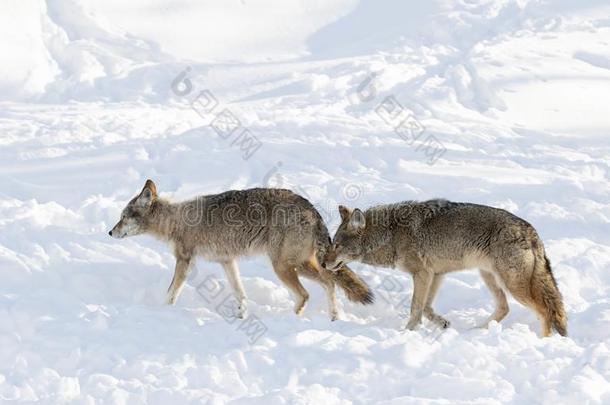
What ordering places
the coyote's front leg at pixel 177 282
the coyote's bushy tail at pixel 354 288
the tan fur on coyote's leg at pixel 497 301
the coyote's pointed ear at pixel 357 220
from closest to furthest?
the tan fur on coyote's leg at pixel 497 301 → the coyote's bushy tail at pixel 354 288 → the coyote's pointed ear at pixel 357 220 → the coyote's front leg at pixel 177 282

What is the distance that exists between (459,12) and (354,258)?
71.3 ft

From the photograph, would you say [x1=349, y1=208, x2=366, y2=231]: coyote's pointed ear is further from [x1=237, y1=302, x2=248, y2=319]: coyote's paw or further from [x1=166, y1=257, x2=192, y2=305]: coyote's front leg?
[x1=166, y1=257, x2=192, y2=305]: coyote's front leg

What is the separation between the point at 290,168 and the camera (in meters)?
16.3

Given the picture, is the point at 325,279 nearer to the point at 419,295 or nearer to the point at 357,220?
the point at 357,220

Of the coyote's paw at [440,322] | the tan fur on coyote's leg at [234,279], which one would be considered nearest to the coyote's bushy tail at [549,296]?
the coyote's paw at [440,322]

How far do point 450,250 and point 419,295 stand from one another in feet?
2.16

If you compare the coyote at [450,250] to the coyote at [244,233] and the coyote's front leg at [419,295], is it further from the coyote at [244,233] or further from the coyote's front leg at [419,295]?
the coyote at [244,233]

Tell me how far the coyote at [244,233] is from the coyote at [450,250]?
11.5 inches

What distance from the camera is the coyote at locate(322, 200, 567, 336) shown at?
9.14 m

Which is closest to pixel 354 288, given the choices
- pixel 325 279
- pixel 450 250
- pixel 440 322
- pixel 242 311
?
pixel 325 279

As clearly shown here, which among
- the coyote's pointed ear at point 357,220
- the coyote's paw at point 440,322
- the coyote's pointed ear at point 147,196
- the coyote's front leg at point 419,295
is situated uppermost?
the coyote's pointed ear at point 147,196

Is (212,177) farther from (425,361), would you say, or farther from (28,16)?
(28,16)

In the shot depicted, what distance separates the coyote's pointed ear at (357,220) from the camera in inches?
405

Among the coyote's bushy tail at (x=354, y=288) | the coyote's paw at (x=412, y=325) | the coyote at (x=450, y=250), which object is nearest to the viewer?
the coyote at (x=450, y=250)
